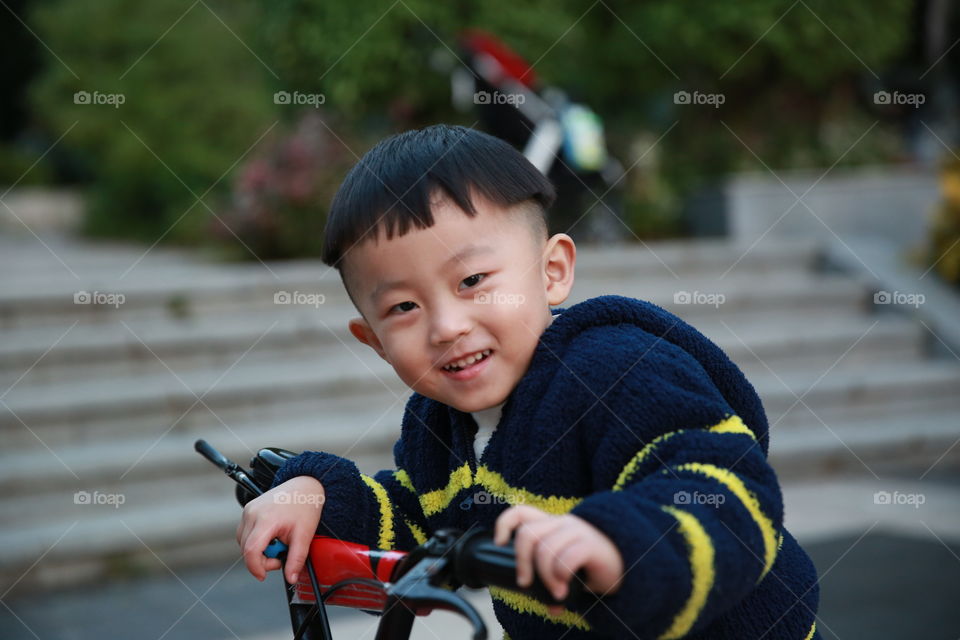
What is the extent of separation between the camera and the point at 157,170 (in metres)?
15.2

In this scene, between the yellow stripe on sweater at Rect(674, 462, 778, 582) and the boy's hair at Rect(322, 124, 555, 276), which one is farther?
the boy's hair at Rect(322, 124, 555, 276)

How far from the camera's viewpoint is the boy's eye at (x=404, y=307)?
4.73 ft

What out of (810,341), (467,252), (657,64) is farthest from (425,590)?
(657,64)

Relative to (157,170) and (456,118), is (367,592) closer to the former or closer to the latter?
(456,118)

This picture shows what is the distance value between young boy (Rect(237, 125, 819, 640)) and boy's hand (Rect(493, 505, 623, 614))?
0.08 meters

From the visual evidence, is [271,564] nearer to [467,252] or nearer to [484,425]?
[484,425]

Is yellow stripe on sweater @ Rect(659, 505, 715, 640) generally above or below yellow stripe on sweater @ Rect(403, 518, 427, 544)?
below

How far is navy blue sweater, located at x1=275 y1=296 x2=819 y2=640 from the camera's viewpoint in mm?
1136

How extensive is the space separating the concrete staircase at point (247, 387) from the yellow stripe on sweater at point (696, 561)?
3.81 meters

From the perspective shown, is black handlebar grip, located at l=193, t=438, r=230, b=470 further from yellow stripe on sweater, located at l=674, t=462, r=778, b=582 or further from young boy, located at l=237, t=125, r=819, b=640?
yellow stripe on sweater, located at l=674, t=462, r=778, b=582

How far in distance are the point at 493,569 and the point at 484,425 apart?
0.58 meters

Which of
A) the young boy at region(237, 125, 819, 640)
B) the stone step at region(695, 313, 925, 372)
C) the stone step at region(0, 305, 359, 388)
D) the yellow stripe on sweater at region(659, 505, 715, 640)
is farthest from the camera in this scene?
the stone step at region(695, 313, 925, 372)

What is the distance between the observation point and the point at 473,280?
143 cm

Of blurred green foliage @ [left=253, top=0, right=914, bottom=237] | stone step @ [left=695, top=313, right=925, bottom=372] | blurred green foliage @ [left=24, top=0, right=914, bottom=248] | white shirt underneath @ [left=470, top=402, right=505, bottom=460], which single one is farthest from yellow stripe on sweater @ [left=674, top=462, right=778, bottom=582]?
blurred green foliage @ [left=253, top=0, right=914, bottom=237]
